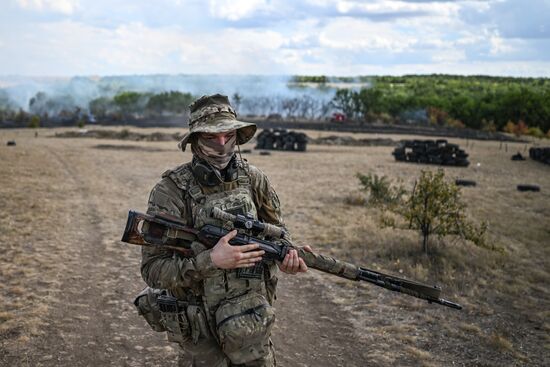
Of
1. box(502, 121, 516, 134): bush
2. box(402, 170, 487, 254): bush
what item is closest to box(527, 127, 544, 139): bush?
box(502, 121, 516, 134): bush

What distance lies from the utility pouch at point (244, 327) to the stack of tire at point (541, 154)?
26.1m

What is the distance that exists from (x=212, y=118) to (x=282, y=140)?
28.7 meters

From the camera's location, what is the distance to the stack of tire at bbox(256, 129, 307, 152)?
105 feet

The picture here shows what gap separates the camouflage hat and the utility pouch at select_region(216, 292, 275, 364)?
1.13 meters

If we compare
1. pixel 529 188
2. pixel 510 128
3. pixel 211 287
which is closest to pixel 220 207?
pixel 211 287

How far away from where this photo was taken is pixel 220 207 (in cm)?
363

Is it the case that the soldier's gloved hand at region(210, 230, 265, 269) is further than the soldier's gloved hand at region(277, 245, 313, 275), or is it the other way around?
the soldier's gloved hand at region(277, 245, 313, 275)

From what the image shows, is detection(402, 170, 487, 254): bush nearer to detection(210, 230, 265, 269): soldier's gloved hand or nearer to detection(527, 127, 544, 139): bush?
detection(210, 230, 265, 269): soldier's gloved hand

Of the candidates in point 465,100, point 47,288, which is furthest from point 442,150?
point 465,100

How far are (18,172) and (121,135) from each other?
795 inches

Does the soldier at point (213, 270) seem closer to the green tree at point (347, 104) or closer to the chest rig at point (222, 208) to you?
the chest rig at point (222, 208)

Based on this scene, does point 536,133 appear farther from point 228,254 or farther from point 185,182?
point 228,254

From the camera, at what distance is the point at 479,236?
33.4 feet

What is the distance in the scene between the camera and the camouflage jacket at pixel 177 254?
135 inches
